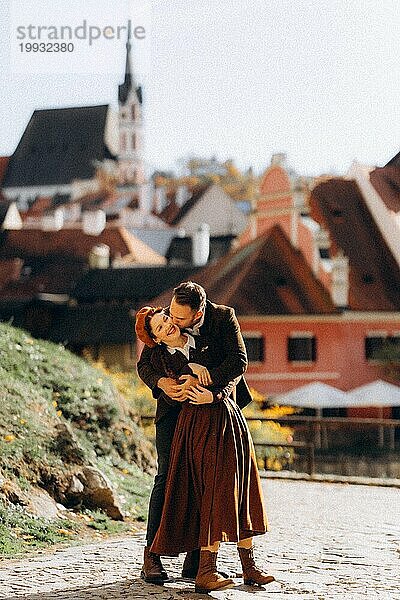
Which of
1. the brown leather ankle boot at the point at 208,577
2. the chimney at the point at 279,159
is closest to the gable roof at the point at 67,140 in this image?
the chimney at the point at 279,159

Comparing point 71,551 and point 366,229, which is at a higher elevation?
point 366,229

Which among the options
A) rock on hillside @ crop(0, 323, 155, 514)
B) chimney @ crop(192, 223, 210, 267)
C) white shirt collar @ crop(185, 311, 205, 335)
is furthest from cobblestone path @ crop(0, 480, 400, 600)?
chimney @ crop(192, 223, 210, 267)

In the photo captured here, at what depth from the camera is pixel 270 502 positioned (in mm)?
13727

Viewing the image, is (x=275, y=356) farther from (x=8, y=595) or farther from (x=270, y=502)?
(x=8, y=595)

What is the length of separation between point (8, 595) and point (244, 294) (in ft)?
129

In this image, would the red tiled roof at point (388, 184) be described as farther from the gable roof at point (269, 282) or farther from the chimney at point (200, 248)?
the chimney at point (200, 248)

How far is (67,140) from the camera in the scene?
112m

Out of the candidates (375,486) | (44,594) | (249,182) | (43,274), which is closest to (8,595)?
(44,594)

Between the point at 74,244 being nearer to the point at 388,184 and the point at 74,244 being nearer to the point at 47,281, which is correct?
the point at 47,281

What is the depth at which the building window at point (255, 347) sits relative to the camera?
45.1 metres

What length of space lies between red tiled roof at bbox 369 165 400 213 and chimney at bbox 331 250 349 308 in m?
2.94

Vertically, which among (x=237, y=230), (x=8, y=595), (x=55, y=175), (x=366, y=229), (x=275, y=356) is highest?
(x=55, y=175)

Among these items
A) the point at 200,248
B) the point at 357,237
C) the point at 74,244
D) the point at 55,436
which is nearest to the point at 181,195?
the point at 200,248

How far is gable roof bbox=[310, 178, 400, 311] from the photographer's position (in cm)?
4819
